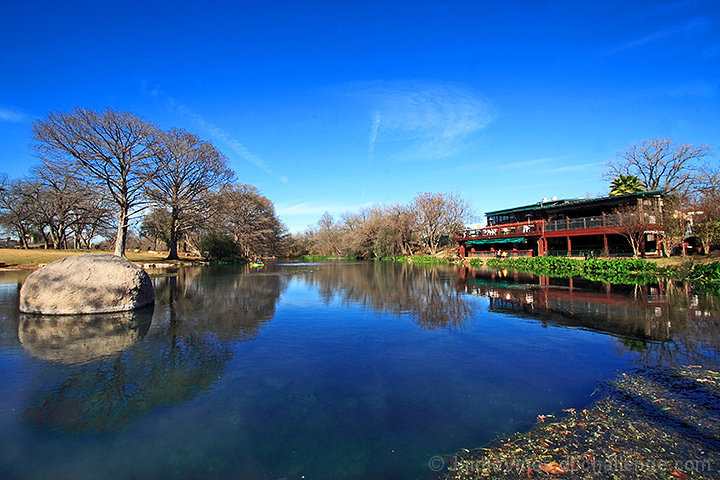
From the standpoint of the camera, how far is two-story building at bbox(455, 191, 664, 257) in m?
29.1

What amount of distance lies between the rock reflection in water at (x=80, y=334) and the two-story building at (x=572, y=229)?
2989 centimetres

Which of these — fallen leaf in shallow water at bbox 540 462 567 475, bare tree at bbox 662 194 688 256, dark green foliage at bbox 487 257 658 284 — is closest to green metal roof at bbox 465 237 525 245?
dark green foliage at bbox 487 257 658 284

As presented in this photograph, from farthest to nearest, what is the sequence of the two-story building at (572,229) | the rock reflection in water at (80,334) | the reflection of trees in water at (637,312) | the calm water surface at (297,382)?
the two-story building at (572,229)
the reflection of trees in water at (637,312)
the rock reflection in water at (80,334)
the calm water surface at (297,382)

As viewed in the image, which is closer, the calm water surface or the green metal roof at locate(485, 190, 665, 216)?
the calm water surface

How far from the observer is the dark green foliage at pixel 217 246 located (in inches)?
1911

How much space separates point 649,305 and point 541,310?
12.4 feet

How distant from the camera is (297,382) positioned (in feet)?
17.7

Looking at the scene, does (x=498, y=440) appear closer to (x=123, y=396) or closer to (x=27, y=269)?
(x=123, y=396)

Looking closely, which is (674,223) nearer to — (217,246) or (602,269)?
(602,269)

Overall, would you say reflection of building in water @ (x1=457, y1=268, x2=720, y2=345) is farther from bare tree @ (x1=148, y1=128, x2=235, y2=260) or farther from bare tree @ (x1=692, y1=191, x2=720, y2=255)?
bare tree @ (x1=148, y1=128, x2=235, y2=260)

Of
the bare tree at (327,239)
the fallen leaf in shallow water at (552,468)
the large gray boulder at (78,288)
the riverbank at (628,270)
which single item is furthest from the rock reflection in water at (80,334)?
the bare tree at (327,239)

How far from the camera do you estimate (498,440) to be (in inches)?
147

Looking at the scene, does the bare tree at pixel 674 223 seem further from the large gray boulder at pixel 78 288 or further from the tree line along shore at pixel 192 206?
the large gray boulder at pixel 78 288

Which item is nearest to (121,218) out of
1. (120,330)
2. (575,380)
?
(120,330)
